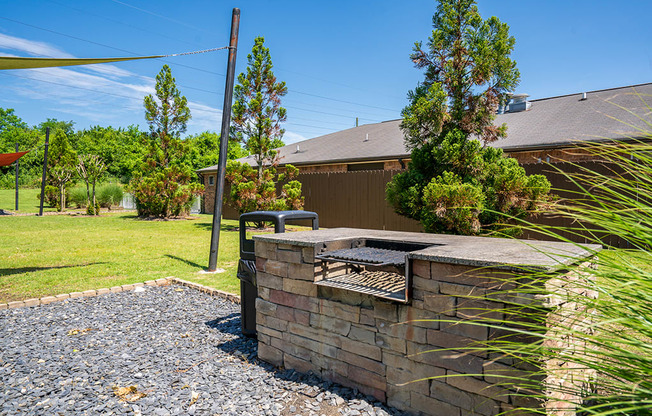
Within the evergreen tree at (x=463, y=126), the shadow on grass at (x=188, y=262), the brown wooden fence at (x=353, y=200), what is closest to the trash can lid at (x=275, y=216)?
the evergreen tree at (x=463, y=126)

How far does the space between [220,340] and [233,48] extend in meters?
4.64

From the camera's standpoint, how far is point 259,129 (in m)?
12.3

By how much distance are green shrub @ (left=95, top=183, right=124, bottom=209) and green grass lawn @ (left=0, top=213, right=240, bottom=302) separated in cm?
858

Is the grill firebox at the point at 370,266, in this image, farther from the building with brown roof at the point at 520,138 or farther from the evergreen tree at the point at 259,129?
the evergreen tree at the point at 259,129

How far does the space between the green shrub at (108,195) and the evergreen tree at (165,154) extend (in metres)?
5.62

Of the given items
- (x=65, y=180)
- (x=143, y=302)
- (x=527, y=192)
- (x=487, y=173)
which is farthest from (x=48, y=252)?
(x=65, y=180)

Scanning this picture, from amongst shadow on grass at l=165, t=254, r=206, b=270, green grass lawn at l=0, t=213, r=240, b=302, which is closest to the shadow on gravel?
green grass lawn at l=0, t=213, r=240, b=302

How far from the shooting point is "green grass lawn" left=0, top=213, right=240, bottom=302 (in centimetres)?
548

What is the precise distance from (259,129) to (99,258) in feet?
21.2

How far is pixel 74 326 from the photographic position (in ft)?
12.8

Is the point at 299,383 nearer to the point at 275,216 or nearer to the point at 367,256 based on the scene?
the point at 367,256

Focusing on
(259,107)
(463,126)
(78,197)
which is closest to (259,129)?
(259,107)

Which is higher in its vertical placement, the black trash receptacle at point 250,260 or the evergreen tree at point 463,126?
the evergreen tree at point 463,126

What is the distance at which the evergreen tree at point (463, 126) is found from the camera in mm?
6195
